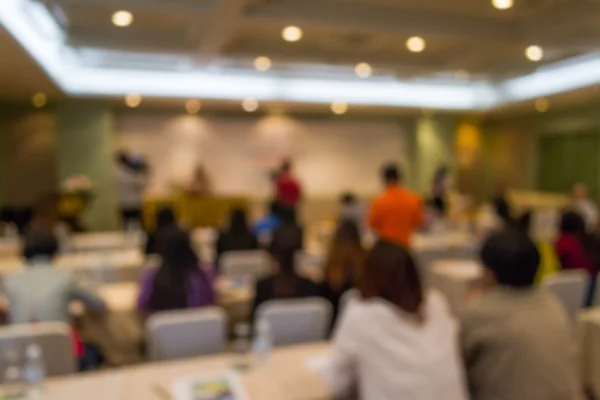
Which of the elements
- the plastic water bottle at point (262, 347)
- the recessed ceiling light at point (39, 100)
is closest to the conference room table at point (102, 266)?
the plastic water bottle at point (262, 347)

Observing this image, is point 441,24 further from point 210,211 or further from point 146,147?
point 146,147

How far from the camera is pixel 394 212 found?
181 inches

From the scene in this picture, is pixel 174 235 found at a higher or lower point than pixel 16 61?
lower

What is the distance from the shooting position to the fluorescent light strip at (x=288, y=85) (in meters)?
7.41

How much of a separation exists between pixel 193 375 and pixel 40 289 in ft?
4.18

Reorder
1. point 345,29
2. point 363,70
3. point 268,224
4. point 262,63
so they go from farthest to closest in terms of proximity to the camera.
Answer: point 363,70 → point 262,63 → point 268,224 → point 345,29

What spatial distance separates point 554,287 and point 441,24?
3.15 metres

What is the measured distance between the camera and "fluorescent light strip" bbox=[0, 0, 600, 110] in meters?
7.41

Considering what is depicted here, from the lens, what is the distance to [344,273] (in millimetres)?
3430

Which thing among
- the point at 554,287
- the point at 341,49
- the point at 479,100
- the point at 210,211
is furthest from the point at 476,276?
the point at 479,100

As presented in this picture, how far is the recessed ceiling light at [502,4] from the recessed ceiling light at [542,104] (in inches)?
177

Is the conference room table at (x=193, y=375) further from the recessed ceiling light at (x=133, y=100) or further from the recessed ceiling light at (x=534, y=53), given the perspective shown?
the recessed ceiling light at (x=133, y=100)

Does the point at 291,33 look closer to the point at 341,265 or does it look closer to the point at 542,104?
the point at 341,265

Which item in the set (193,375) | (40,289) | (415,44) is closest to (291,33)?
(415,44)
